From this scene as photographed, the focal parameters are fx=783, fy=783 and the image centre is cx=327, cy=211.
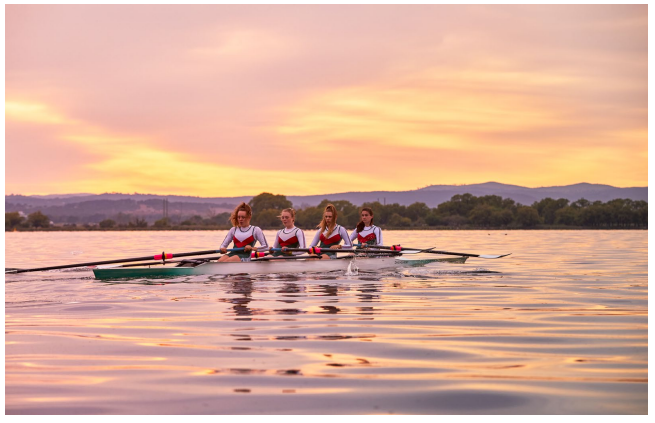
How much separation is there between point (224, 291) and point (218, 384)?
791cm

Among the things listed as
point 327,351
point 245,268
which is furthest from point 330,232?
point 327,351

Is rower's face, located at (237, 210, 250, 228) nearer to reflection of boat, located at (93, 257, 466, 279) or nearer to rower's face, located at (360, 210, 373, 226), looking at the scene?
reflection of boat, located at (93, 257, 466, 279)

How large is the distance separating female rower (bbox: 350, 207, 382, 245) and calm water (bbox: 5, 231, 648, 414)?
22.3 feet

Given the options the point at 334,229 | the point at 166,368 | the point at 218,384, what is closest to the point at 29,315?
the point at 166,368

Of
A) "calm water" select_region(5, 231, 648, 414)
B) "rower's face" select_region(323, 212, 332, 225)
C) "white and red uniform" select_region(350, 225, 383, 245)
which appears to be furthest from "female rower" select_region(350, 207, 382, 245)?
"calm water" select_region(5, 231, 648, 414)

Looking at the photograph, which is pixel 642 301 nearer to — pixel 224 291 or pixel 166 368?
pixel 224 291

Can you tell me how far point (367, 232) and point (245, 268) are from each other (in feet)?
16.6

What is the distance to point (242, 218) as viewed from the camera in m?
18.2

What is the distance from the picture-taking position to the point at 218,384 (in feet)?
20.3

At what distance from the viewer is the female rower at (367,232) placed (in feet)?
68.0

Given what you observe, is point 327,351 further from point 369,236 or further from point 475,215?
point 475,215

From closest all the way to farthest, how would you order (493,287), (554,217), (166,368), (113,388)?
(113,388), (166,368), (493,287), (554,217)

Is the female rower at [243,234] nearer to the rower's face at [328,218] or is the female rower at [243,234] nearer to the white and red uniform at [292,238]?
the white and red uniform at [292,238]

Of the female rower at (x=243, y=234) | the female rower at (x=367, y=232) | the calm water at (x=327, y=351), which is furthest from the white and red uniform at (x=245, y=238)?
the calm water at (x=327, y=351)
